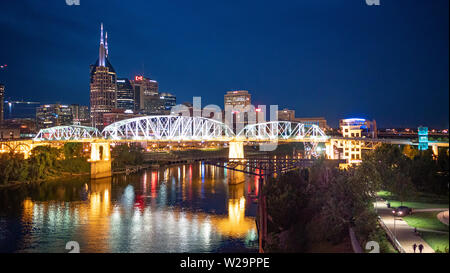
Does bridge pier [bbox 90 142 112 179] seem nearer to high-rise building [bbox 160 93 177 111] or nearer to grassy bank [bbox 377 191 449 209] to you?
grassy bank [bbox 377 191 449 209]

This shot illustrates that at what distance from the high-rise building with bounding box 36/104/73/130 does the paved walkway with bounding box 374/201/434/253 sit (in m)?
102

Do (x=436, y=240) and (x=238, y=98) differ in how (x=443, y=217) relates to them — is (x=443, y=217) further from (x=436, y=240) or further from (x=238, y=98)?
(x=238, y=98)

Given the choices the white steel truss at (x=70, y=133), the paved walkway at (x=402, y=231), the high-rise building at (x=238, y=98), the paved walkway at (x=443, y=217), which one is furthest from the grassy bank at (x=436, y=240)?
A: the high-rise building at (x=238, y=98)

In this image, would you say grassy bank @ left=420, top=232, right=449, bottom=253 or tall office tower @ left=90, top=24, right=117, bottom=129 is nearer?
grassy bank @ left=420, top=232, right=449, bottom=253

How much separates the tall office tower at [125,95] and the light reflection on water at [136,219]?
330 feet

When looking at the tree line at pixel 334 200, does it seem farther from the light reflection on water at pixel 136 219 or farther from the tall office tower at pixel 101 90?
the tall office tower at pixel 101 90

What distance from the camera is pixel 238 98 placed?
12431 centimetres

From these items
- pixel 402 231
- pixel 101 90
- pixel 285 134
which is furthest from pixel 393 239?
pixel 101 90

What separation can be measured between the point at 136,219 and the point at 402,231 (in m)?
13.2

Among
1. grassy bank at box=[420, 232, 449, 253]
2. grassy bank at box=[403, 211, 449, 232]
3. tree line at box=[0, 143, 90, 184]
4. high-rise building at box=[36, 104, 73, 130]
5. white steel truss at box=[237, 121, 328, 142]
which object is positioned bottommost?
grassy bank at box=[420, 232, 449, 253]

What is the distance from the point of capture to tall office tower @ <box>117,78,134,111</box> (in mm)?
130250

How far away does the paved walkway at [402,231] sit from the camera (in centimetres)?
1009

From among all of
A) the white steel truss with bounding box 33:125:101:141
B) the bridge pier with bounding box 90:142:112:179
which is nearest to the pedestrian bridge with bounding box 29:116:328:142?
the white steel truss with bounding box 33:125:101:141
